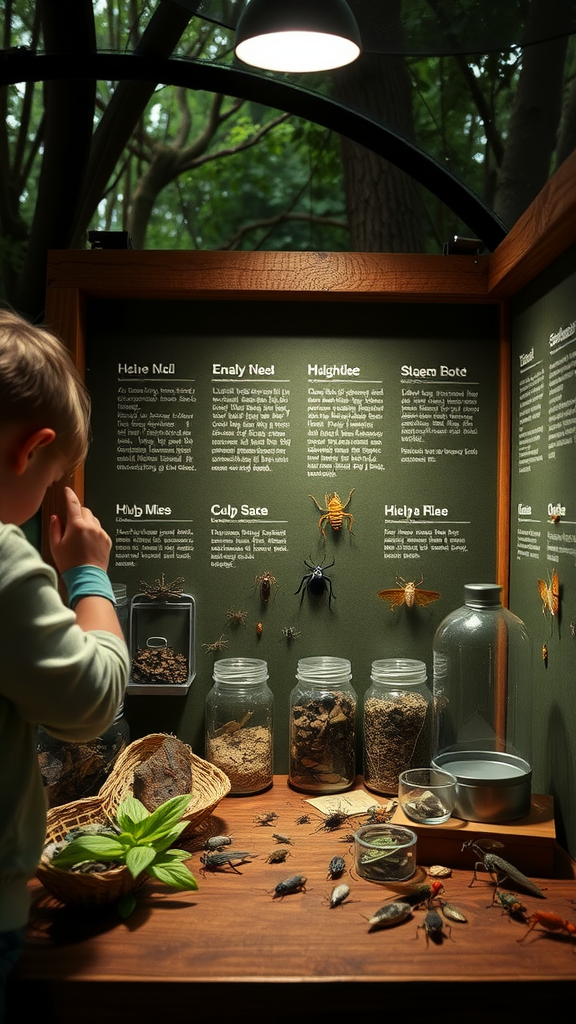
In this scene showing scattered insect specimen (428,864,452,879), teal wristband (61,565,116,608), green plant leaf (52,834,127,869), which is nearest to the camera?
teal wristband (61,565,116,608)

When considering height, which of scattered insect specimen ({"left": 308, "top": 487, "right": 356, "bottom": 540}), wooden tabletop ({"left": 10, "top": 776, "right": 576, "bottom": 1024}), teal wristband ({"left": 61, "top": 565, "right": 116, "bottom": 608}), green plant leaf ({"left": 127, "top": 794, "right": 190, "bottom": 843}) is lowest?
wooden tabletop ({"left": 10, "top": 776, "right": 576, "bottom": 1024})

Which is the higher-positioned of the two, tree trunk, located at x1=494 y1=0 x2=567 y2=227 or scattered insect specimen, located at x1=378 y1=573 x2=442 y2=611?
tree trunk, located at x1=494 y1=0 x2=567 y2=227

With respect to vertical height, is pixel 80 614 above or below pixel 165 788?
above

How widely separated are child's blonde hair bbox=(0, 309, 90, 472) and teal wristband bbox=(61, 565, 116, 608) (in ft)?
0.56

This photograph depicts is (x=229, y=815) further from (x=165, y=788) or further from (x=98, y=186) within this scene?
(x=98, y=186)

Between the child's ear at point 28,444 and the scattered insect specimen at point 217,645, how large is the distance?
974 millimetres

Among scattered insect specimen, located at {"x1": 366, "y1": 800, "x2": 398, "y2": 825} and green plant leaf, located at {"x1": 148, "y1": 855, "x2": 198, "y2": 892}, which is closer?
green plant leaf, located at {"x1": 148, "y1": 855, "x2": 198, "y2": 892}

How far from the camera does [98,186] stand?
2613mm

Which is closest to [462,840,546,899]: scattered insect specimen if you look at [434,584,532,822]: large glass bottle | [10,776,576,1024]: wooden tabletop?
[10,776,576,1024]: wooden tabletop

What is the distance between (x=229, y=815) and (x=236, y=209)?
3594 mm

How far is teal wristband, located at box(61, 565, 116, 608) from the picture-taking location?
52.2 inches

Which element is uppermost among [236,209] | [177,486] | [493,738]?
[236,209]

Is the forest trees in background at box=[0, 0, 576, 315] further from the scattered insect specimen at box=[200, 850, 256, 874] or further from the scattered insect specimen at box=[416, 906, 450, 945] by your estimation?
the scattered insect specimen at box=[200, 850, 256, 874]

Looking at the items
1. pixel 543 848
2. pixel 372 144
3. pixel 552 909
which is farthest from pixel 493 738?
pixel 372 144
